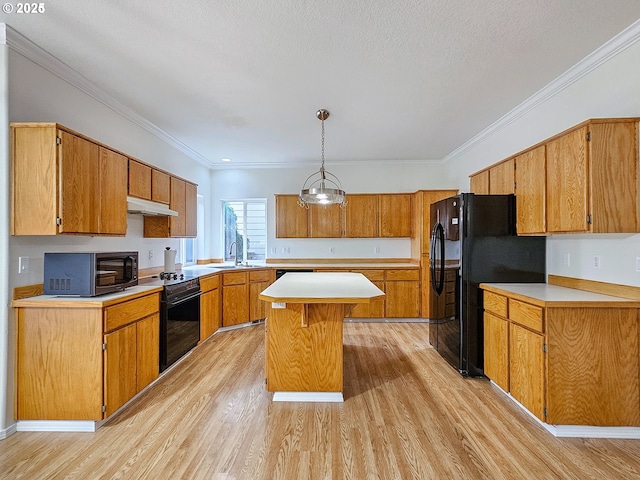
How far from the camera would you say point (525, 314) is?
233 centimetres

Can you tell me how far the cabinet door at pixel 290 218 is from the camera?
213 inches

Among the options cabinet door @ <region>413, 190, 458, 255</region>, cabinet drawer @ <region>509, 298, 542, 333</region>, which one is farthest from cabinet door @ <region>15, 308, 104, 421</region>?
cabinet door @ <region>413, 190, 458, 255</region>

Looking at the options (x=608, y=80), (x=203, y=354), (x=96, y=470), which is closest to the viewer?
(x=96, y=470)

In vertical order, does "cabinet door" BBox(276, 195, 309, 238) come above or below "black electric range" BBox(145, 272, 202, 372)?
above

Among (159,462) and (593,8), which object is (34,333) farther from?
(593,8)

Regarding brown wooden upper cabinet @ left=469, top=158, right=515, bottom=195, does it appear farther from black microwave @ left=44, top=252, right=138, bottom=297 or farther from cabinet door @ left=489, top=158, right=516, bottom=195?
black microwave @ left=44, top=252, right=138, bottom=297

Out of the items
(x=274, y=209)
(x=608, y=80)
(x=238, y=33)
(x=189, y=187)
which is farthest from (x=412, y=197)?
(x=238, y=33)

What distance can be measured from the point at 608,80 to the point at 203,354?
14.8 ft

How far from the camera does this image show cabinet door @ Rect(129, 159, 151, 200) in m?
2.97

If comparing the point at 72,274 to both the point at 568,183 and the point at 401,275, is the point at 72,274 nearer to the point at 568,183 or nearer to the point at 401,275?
the point at 568,183

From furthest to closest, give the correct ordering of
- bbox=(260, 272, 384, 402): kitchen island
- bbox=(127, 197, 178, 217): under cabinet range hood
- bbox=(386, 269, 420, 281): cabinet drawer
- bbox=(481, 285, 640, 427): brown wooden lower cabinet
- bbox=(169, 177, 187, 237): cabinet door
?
bbox=(386, 269, 420, 281): cabinet drawer
bbox=(169, 177, 187, 237): cabinet door
bbox=(127, 197, 178, 217): under cabinet range hood
bbox=(260, 272, 384, 402): kitchen island
bbox=(481, 285, 640, 427): brown wooden lower cabinet

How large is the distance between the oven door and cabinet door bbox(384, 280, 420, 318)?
285 cm

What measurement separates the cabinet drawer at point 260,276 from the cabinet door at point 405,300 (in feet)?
6.26

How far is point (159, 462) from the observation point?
1.88 m
